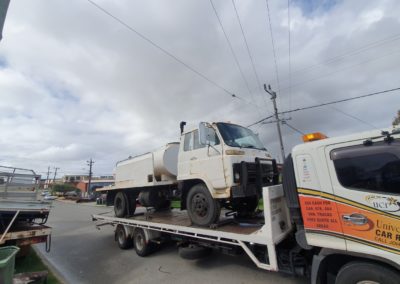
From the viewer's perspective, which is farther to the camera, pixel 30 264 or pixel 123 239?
pixel 123 239

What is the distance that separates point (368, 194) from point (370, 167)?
12.5 inches

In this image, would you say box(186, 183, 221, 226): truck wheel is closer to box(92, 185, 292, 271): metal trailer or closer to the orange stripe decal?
box(92, 185, 292, 271): metal trailer

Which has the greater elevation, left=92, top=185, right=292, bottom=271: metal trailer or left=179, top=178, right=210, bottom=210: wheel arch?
left=179, top=178, right=210, bottom=210: wheel arch

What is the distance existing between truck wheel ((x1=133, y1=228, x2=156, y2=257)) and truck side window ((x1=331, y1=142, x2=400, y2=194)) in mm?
5604

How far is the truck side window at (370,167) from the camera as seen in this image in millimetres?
2906

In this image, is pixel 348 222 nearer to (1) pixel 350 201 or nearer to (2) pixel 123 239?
(1) pixel 350 201

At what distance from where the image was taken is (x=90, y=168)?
69.5m

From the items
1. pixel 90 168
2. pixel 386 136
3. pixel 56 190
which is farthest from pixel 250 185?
pixel 56 190

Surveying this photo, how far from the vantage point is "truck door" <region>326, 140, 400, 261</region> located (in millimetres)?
2873

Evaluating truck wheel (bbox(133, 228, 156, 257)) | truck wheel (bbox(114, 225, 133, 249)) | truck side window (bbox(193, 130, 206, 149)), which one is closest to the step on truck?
truck side window (bbox(193, 130, 206, 149))

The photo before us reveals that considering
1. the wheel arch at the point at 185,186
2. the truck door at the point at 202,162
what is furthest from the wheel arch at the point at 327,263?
the wheel arch at the point at 185,186

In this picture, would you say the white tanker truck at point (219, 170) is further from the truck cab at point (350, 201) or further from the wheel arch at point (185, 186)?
the truck cab at point (350, 201)

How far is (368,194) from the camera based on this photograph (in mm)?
3055

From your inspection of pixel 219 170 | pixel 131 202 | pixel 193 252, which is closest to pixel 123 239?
pixel 131 202
